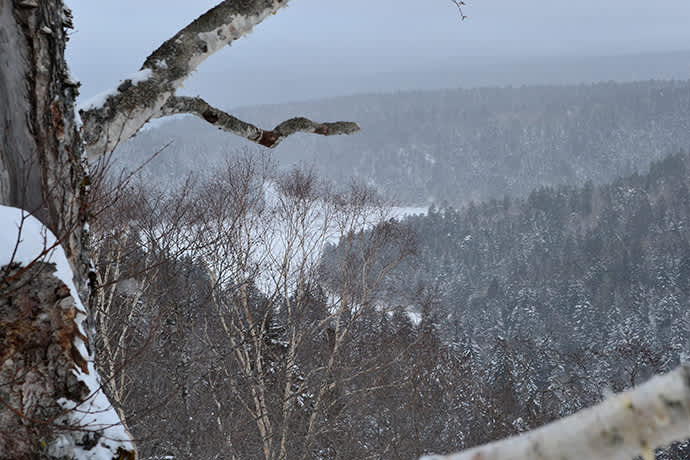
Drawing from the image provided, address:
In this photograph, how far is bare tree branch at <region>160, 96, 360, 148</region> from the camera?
9.73ft

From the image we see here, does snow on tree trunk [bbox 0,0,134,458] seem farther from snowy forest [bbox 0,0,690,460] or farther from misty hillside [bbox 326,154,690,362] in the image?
misty hillside [bbox 326,154,690,362]

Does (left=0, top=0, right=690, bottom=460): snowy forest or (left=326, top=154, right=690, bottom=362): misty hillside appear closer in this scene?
(left=0, top=0, right=690, bottom=460): snowy forest

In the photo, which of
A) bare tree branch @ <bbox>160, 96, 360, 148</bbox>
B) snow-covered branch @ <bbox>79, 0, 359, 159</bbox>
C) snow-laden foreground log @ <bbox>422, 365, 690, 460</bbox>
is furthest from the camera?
bare tree branch @ <bbox>160, 96, 360, 148</bbox>

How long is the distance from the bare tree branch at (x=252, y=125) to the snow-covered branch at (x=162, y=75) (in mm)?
189

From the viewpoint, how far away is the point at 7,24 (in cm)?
198

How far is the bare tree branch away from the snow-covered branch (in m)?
0.19

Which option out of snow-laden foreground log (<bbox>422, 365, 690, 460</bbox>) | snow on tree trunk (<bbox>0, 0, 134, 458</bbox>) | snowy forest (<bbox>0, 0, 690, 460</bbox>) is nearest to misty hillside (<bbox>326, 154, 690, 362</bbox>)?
snowy forest (<bbox>0, 0, 690, 460</bbox>)

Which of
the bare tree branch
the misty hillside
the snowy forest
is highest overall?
the bare tree branch

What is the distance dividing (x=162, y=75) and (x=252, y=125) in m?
0.64

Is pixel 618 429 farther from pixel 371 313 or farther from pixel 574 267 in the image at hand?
pixel 574 267

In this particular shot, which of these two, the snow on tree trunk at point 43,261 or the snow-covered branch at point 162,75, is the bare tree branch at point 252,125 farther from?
the snow on tree trunk at point 43,261

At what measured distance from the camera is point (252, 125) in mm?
3139

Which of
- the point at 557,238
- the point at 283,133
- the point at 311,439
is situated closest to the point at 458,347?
the point at 311,439

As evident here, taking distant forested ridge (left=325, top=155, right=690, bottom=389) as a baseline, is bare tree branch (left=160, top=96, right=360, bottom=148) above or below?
above
